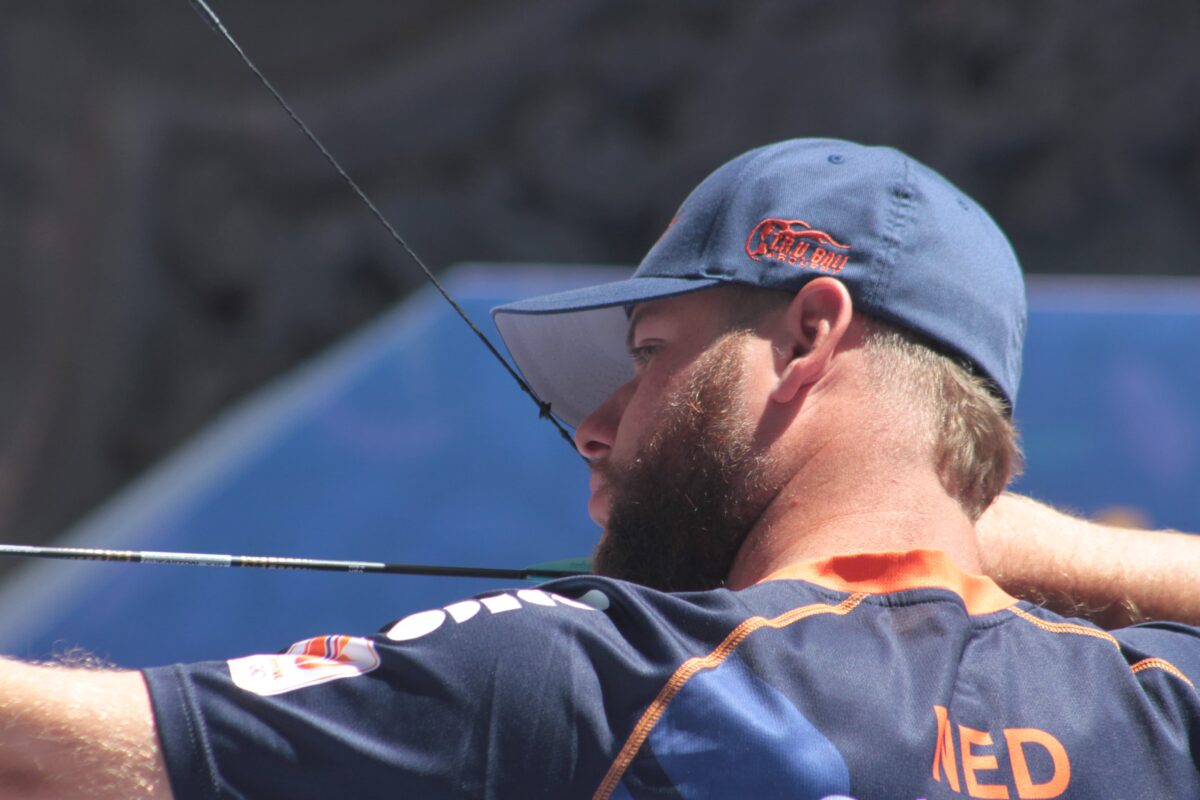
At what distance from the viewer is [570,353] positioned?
129 centimetres

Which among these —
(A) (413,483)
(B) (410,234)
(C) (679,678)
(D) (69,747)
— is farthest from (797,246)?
(B) (410,234)

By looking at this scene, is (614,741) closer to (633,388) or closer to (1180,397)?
(633,388)

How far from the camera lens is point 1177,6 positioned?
12.7 ft

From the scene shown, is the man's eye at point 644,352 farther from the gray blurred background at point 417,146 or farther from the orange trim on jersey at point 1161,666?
the gray blurred background at point 417,146

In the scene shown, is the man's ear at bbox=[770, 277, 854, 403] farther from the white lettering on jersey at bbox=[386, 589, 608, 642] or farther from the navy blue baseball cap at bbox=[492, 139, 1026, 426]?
the white lettering on jersey at bbox=[386, 589, 608, 642]

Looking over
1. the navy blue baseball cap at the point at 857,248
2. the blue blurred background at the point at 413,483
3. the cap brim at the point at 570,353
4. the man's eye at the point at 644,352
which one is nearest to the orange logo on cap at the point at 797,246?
the navy blue baseball cap at the point at 857,248

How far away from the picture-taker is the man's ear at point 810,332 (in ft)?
3.26

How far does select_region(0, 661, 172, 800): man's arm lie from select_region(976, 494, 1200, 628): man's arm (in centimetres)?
80

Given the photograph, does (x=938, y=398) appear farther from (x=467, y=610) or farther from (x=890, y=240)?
(x=467, y=610)

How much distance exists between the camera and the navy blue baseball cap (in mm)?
1000

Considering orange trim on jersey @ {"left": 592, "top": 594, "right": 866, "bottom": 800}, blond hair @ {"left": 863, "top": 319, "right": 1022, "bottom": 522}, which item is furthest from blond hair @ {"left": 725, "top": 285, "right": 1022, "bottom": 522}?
orange trim on jersey @ {"left": 592, "top": 594, "right": 866, "bottom": 800}

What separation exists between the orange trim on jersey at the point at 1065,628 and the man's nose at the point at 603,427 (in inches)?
15.1

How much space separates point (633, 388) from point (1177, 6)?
11.3 ft

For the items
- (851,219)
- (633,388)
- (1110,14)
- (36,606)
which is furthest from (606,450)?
(1110,14)
